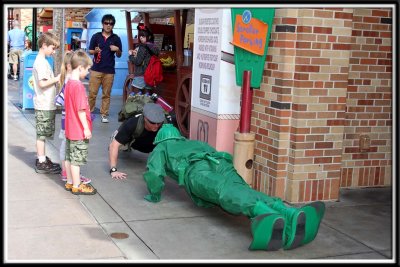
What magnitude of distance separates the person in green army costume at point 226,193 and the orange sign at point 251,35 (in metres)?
1.04

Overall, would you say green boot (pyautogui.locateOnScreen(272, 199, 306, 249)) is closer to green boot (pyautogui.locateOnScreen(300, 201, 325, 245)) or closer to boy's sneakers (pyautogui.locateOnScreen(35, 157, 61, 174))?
green boot (pyautogui.locateOnScreen(300, 201, 325, 245))

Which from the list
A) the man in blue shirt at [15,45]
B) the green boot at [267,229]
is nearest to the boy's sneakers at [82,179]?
the green boot at [267,229]

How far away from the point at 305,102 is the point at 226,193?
4.32 feet

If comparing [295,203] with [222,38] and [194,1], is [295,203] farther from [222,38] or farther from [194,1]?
[194,1]

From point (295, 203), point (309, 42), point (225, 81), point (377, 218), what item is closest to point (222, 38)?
point (225, 81)

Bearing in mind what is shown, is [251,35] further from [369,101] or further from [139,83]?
[139,83]

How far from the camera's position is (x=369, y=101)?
5.95 metres

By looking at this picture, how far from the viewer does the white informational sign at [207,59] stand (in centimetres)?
600

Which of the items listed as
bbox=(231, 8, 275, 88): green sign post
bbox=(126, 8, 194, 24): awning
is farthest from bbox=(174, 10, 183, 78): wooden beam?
bbox=(231, 8, 275, 88): green sign post

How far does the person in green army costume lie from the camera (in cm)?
407

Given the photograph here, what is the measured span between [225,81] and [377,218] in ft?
6.53

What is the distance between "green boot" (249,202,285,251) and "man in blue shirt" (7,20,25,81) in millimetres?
13438

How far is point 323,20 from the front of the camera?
5.21 metres

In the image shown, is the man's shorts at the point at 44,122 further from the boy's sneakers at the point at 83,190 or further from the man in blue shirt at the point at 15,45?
the man in blue shirt at the point at 15,45
